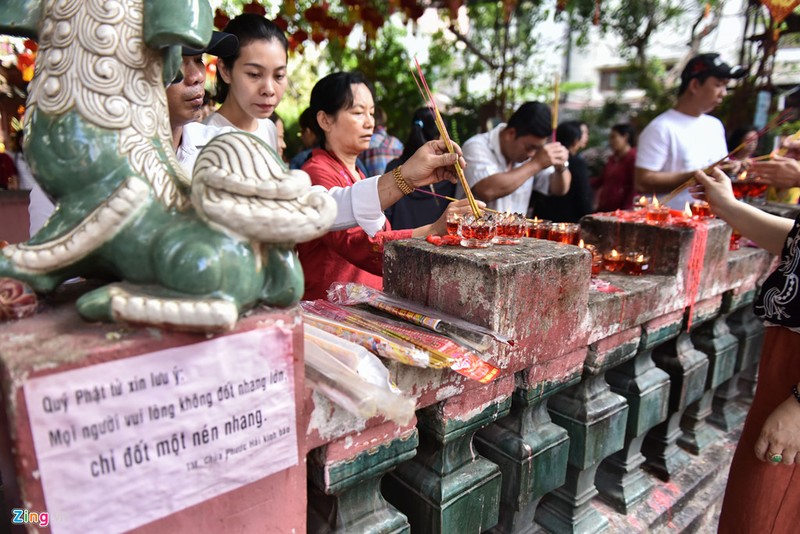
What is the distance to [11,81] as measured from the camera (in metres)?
4.86

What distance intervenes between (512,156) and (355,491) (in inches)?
105

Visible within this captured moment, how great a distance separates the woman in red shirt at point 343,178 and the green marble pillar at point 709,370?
155 centimetres

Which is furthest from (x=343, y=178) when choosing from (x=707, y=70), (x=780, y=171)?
(x=707, y=70)

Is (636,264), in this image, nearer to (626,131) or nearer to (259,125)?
(259,125)

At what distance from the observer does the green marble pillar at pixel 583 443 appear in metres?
1.76

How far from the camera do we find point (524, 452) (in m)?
1.52

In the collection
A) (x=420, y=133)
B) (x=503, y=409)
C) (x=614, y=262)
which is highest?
(x=420, y=133)

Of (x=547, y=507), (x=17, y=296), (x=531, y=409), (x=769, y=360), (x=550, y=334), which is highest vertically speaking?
(x=17, y=296)

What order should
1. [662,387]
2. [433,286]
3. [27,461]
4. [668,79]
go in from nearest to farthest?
[27,461], [433,286], [662,387], [668,79]

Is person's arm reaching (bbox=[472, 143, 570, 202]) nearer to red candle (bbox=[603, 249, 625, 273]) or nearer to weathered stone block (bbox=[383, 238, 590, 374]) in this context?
red candle (bbox=[603, 249, 625, 273])

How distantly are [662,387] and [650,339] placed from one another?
0.25m

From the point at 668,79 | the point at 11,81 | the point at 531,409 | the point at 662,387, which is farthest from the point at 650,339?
the point at 668,79

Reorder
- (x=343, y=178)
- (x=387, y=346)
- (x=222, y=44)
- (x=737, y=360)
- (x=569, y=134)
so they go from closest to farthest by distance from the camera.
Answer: (x=387, y=346)
(x=222, y=44)
(x=343, y=178)
(x=737, y=360)
(x=569, y=134)

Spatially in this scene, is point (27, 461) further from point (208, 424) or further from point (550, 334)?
point (550, 334)
